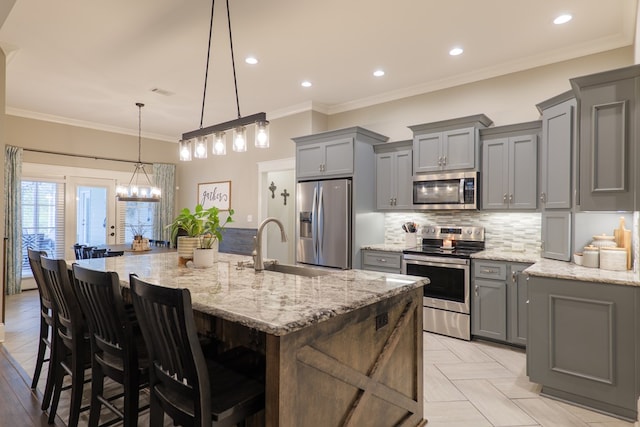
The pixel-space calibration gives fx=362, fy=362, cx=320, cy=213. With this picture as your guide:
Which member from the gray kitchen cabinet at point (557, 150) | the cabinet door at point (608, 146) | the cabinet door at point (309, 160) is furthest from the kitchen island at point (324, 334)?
the cabinet door at point (309, 160)

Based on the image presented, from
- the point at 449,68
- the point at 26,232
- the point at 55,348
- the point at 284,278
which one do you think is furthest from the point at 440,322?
the point at 26,232

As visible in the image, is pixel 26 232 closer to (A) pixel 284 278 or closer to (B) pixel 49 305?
(B) pixel 49 305

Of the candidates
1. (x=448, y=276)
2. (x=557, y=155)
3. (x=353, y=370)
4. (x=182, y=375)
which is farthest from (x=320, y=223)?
(x=182, y=375)

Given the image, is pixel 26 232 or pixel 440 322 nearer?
pixel 440 322

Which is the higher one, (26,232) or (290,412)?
(26,232)

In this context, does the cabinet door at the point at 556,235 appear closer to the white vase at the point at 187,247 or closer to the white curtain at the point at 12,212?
the white vase at the point at 187,247

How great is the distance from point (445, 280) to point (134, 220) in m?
6.12

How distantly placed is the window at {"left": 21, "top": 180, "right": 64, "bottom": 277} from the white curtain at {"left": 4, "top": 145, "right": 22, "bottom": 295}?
27cm

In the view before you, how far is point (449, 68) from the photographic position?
4.12 meters

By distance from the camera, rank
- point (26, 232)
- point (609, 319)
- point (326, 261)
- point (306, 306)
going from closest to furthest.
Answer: point (306, 306) → point (609, 319) → point (326, 261) → point (26, 232)

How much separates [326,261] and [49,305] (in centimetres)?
294

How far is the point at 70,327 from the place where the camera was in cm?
212

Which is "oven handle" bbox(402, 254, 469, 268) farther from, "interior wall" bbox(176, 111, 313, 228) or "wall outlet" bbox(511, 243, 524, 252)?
"interior wall" bbox(176, 111, 313, 228)

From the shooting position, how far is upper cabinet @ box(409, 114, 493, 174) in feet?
12.9
